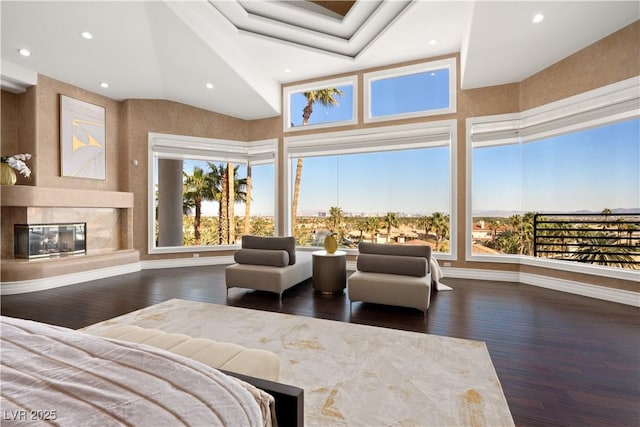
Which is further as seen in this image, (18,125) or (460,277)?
(460,277)

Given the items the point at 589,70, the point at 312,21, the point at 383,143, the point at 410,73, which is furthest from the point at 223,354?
the point at 410,73

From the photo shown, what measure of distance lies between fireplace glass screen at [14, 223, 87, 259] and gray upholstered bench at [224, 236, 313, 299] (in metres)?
3.27

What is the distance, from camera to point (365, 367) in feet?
7.06

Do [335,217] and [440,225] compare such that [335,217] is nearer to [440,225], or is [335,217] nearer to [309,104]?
[440,225]

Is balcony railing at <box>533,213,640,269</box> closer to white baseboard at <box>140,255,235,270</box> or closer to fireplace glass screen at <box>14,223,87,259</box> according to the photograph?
white baseboard at <box>140,255,235,270</box>

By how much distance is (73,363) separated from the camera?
894 mm

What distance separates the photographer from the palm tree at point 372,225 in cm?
605

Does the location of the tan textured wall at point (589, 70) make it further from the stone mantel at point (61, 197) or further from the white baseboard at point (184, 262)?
the stone mantel at point (61, 197)

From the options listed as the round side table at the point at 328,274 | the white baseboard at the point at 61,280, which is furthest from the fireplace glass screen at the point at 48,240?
the round side table at the point at 328,274

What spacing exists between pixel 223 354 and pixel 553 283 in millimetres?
4980

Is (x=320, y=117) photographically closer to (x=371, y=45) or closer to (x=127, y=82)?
(x=371, y=45)

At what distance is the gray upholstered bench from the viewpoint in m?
3.82

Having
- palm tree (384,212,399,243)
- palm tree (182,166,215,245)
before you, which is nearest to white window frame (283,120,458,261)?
palm tree (384,212,399,243)

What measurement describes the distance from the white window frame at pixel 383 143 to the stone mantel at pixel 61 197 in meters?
3.27
